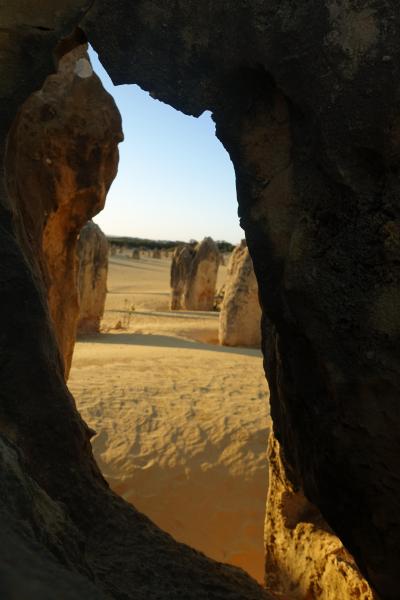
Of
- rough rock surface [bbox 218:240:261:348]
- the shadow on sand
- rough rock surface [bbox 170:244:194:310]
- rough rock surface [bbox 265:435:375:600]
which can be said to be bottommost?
rough rock surface [bbox 265:435:375:600]

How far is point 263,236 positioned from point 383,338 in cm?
62

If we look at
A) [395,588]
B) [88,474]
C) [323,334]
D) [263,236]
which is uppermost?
[263,236]

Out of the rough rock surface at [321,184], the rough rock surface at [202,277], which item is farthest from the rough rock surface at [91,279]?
the rough rock surface at [321,184]

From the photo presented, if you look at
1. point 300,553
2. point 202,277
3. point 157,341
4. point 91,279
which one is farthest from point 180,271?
point 300,553

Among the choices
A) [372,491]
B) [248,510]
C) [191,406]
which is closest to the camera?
[372,491]

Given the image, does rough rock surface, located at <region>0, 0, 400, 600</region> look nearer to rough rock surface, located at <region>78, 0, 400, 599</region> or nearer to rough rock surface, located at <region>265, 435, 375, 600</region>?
rough rock surface, located at <region>78, 0, 400, 599</region>

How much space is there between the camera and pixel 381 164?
7.13ft

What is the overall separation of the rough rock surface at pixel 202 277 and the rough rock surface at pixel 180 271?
0.50 ft

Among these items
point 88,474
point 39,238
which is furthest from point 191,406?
point 88,474

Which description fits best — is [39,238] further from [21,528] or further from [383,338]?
[21,528]

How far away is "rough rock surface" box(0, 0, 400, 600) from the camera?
2.17m

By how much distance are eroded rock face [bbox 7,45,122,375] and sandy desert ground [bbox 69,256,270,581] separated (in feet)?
5.02

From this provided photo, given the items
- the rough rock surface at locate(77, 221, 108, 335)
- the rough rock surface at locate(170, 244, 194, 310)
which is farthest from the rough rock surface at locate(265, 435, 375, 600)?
the rough rock surface at locate(170, 244, 194, 310)

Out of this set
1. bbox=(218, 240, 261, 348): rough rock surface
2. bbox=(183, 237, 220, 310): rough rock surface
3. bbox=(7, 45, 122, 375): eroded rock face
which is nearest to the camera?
bbox=(7, 45, 122, 375): eroded rock face
